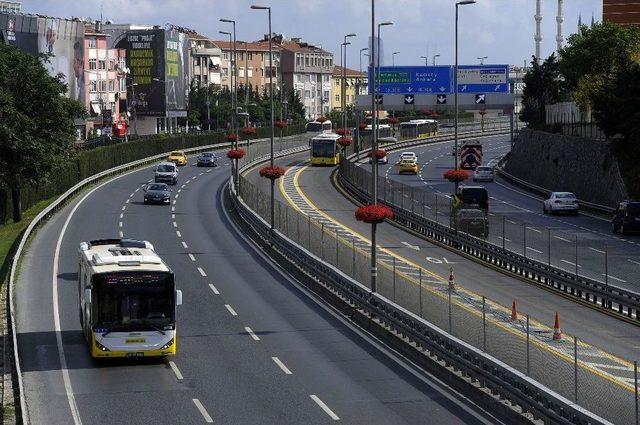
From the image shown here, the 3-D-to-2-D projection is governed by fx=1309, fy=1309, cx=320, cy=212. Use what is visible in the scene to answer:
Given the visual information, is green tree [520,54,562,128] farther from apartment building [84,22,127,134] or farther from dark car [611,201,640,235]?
dark car [611,201,640,235]

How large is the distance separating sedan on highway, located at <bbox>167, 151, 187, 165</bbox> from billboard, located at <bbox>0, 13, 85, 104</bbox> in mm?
17917

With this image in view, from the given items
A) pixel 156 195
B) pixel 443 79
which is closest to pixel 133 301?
pixel 156 195

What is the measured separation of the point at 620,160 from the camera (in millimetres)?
75812

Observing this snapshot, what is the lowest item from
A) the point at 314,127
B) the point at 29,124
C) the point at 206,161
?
the point at 206,161

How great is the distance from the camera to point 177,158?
11612 centimetres

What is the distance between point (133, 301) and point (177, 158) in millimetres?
86221

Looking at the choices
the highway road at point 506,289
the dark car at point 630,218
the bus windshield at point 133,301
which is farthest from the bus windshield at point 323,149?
the bus windshield at point 133,301

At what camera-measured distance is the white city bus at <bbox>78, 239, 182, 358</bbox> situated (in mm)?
30297

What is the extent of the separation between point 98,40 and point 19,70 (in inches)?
3525

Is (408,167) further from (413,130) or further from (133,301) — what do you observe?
(133,301)

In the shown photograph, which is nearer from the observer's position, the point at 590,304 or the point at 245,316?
the point at 245,316

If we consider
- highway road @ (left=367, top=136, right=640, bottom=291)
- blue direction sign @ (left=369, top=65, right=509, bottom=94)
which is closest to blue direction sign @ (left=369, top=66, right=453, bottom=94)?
blue direction sign @ (left=369, top=65, right=509, bottom=94)

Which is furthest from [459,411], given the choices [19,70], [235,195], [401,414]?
[19,70]

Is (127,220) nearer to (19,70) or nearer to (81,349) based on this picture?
(19,70)
